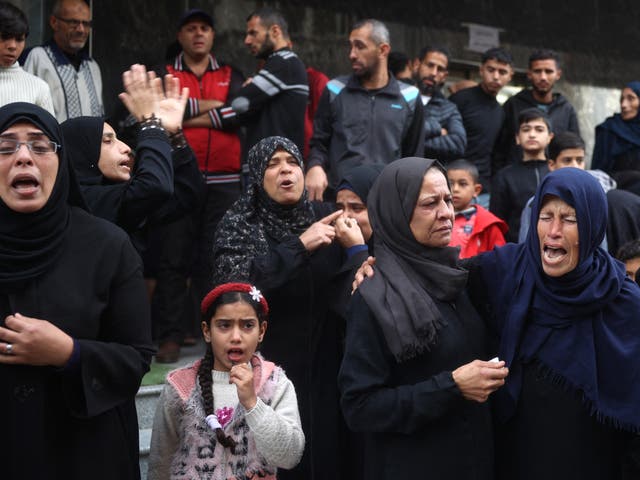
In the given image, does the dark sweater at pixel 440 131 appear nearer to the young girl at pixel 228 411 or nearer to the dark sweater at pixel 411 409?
the young girl at pixel 228 411

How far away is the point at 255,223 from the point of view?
4242 millimetres

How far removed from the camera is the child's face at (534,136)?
20.8ft

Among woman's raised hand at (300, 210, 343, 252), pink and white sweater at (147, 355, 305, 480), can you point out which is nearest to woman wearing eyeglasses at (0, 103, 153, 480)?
pink and white sweater at (147, 355, 305, 480)

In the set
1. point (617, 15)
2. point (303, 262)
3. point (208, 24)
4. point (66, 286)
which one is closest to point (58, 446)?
point (66, 286)

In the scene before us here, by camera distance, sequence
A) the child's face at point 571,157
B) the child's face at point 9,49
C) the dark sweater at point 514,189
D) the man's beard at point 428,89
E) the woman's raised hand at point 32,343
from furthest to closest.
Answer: the man's beard at point 428,89 < the dark sweater at point 514,189 < the child's face at point 571,157 < the child's face at point 9,49 < the woman's raised hand at point 32,343

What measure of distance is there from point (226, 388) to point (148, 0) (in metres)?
4.15

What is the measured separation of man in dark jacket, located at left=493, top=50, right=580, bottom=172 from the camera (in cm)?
722

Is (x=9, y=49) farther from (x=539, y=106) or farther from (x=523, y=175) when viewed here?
(x=539, y=106)

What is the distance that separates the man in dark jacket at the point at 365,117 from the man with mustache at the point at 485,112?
1.28 metres

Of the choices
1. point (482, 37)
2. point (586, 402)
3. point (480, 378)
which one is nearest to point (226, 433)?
point (480, 378)

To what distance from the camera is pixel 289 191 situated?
418 centimetres

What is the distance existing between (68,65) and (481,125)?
10.3 ft

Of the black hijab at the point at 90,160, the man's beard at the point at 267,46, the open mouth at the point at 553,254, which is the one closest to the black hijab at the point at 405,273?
the open mouth at the point at 553,254

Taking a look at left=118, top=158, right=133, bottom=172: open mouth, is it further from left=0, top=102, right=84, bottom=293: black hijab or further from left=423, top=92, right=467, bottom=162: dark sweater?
left=423, top=92, right=467, bottom=162: dark sweater
